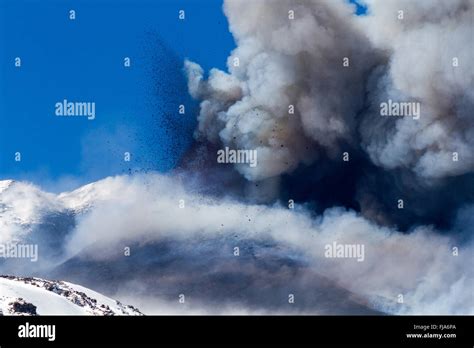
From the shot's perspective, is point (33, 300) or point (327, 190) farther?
point (327, 190)

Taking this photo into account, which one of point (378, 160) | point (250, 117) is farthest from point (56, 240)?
point (378, 160)

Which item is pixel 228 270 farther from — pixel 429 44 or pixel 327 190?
pixel 429 44

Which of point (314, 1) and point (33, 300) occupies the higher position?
point (314, 1)

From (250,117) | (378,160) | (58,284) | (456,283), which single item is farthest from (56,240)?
(456,283)
